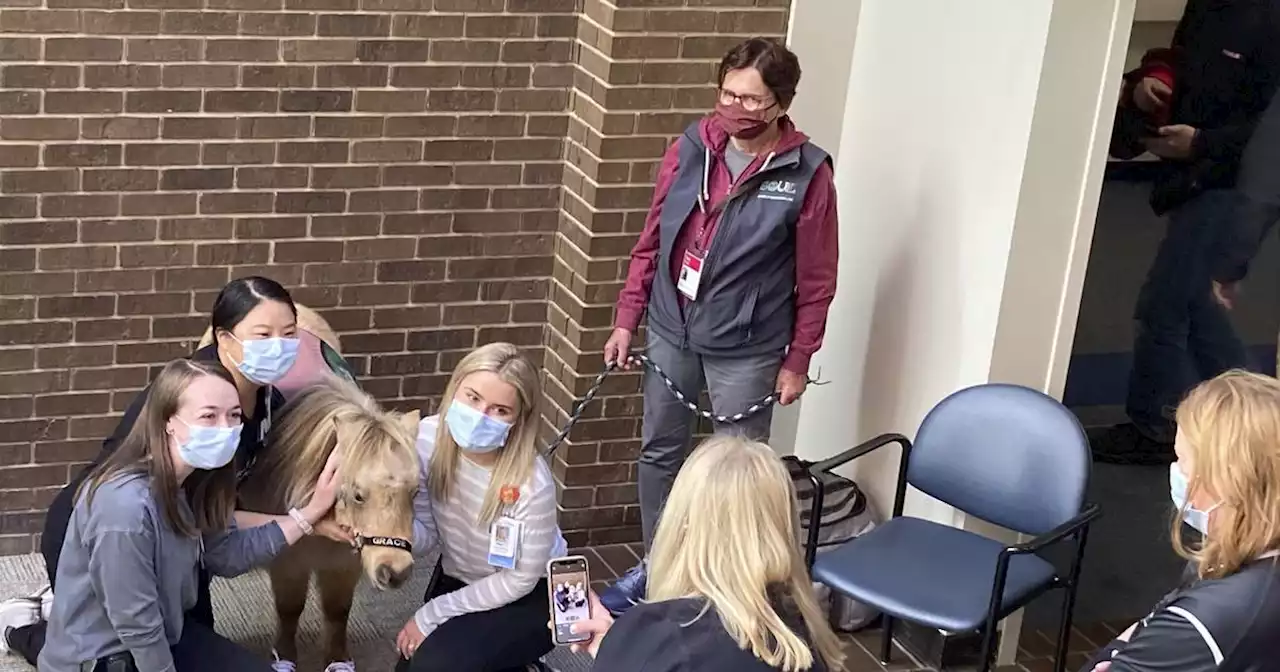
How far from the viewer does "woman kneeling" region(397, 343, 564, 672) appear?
392cm

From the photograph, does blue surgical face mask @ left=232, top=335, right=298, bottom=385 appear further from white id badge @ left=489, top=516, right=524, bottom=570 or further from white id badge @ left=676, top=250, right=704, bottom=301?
white id badge @ left=676, top=250, right=704, bottom=301

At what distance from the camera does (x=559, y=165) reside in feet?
17.4

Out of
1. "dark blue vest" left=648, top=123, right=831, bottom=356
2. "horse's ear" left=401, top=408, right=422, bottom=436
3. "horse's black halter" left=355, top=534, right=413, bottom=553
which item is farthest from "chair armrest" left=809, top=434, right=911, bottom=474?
"horse's black halter" left=355, top=534, right=413, bottom=553

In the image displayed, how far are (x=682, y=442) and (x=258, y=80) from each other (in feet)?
5.55

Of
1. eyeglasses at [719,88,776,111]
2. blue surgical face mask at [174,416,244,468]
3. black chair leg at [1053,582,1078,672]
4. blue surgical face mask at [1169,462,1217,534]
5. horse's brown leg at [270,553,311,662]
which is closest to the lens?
blue surgical face mask at [1169,462,1217,534]

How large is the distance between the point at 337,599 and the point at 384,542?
0.54 m

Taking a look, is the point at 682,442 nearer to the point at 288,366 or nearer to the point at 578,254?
the point at 578,254

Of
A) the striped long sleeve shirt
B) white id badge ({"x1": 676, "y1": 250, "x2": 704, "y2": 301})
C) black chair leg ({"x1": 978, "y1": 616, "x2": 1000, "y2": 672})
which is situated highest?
white id badge ({"x1": 676, "y1": 250, "x2": 704, "y2": 301})

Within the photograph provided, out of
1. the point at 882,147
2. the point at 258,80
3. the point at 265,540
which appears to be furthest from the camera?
the point at 882,147

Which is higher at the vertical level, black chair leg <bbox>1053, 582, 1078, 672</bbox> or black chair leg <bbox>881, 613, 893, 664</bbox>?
black chair leg <bbox>1053, 582, 1078, 672</bbox>

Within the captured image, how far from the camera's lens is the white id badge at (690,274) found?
462 cm

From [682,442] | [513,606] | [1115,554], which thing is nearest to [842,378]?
[682,442]

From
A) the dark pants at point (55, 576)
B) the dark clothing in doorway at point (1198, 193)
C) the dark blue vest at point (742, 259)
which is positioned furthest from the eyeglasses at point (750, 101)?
the dark pants at point (55, 576)

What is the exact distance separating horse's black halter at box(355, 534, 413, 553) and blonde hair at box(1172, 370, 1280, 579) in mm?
1871
